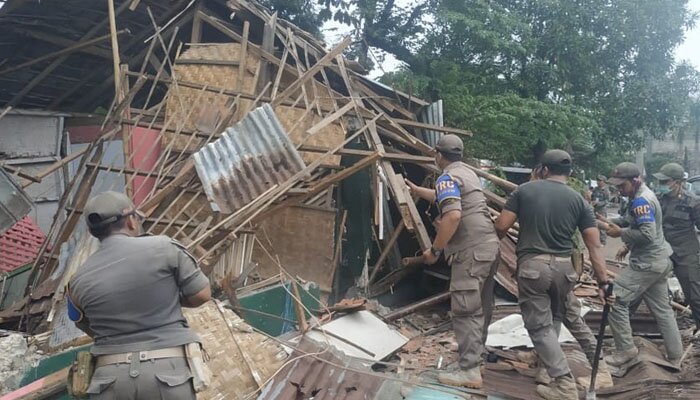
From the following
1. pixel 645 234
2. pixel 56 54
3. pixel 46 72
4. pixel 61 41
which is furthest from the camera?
pixel 46 72

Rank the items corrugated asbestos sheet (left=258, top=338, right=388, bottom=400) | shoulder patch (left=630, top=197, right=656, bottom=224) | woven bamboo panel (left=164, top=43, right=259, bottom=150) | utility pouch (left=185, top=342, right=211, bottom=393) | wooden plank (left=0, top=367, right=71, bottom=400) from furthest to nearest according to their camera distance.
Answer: woven bamboo panel (left=164, top=43, right=259, bottom=150) < shoulder patch (left=630, top=197, right=656, bottom=224) < corrugated asbestos sheet (left=258, top=338, right=388, bottom=400) < wooden plank (left=0, top=367, right=71, bottom=400) < utility pouch (left=185, top=342, right=211, bottom=393)

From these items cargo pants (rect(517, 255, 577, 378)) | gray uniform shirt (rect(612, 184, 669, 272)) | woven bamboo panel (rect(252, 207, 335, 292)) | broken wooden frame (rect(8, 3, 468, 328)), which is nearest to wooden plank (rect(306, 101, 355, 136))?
broken wooden frame (rect(8, 3, 468, 328))

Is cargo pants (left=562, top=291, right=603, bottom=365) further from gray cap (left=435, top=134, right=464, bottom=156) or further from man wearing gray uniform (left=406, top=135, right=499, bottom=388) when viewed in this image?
gray cap (left=435, top=134, right=464, bottom=156)

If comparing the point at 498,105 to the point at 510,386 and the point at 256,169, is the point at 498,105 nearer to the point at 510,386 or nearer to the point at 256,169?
the point at 256,169

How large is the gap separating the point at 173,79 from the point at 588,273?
589 centimetres

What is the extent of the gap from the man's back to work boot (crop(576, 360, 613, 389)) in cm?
104

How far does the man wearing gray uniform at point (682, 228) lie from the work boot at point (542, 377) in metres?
2.01

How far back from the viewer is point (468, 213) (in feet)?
13.9

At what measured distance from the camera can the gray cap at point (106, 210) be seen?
262cm

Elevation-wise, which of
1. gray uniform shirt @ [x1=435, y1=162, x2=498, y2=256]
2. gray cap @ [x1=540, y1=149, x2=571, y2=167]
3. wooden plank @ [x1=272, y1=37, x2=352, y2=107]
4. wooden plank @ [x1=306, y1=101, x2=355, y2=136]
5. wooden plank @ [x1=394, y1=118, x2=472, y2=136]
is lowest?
gray uniform shirt @ [x1=435, y1=162, x2=498, y2=256]

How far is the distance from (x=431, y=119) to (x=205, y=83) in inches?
123

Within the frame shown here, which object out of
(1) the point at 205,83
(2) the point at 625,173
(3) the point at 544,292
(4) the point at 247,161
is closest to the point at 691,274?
(2) the point at 625,173

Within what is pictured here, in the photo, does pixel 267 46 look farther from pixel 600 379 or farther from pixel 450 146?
pixel 600 379

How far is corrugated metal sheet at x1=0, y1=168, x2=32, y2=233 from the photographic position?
4.87 metres
